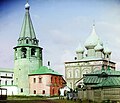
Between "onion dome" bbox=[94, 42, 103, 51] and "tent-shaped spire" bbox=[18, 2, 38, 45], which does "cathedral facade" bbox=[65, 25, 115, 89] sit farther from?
"tent-shaped spire" bbox=[18, 2, 38, 45]

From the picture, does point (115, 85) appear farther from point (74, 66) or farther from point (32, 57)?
point (74, 66)

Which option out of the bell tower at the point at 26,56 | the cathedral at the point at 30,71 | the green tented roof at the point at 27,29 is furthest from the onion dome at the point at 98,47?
the green tented roof at the point at 27,29

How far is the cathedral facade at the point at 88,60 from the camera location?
28906 millimetres

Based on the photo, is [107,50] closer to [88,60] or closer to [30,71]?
[88,60]

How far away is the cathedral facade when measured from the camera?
2891cm

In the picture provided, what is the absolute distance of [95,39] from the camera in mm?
29922

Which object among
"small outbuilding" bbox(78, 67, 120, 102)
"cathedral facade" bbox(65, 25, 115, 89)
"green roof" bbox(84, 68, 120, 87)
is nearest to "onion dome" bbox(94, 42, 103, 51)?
"cathedral facade" bbox(65, 25, 115, 89)

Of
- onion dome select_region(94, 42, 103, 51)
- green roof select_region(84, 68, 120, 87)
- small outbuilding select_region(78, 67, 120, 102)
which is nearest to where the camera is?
small outbuilding select_region(78, 67, 120, 102)

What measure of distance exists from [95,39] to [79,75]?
3.77 meters

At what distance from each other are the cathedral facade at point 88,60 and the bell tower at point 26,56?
17.6 feet

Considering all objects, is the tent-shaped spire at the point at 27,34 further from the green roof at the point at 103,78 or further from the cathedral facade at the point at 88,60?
the green roof at the point at 103,78

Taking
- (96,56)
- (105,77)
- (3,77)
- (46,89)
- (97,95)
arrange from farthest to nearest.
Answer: (3,77), (96,56), (46,89), (105,77), (97,95)

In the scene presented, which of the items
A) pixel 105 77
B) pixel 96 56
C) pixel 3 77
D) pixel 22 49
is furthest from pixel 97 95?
pixel 3 77

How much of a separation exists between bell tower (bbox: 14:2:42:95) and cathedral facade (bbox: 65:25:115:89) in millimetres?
5366
